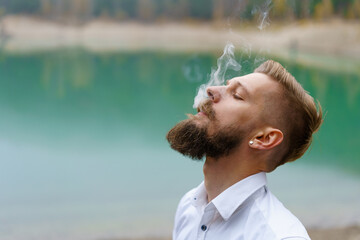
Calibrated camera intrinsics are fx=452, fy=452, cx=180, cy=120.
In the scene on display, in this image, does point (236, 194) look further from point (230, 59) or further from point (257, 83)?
point (230, 59)

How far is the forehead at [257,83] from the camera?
1269mm

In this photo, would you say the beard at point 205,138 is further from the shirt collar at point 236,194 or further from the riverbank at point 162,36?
the riverbank at point 162,36

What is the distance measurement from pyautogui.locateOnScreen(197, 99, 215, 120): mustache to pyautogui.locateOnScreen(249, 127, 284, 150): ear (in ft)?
0.44

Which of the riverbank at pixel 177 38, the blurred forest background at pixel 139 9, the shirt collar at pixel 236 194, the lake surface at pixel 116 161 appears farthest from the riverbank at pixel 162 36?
the shirt collar at pixel 236 194

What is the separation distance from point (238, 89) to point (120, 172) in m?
5.61

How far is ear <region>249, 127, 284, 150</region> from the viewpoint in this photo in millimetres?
1224

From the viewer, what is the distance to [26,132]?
917 cm

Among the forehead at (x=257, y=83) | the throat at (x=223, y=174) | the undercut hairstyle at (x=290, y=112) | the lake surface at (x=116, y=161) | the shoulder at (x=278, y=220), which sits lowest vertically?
the lake surface at (x=116, y=161)

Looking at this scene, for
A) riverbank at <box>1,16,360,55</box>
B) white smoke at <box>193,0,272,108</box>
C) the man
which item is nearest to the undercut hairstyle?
the man

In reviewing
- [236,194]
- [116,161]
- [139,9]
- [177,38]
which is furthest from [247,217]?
[139,9]

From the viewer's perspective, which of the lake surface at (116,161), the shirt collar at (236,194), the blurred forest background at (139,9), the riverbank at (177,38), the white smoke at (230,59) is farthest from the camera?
the blurred forest background at (139,9)

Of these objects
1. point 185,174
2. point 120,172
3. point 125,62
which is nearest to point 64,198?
point 120,172

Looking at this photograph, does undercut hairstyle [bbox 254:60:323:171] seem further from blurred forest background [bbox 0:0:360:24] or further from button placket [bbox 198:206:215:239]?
blurred forest background [bbox 0:0:360:24]

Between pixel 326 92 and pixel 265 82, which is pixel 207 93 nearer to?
pixel 265 82
